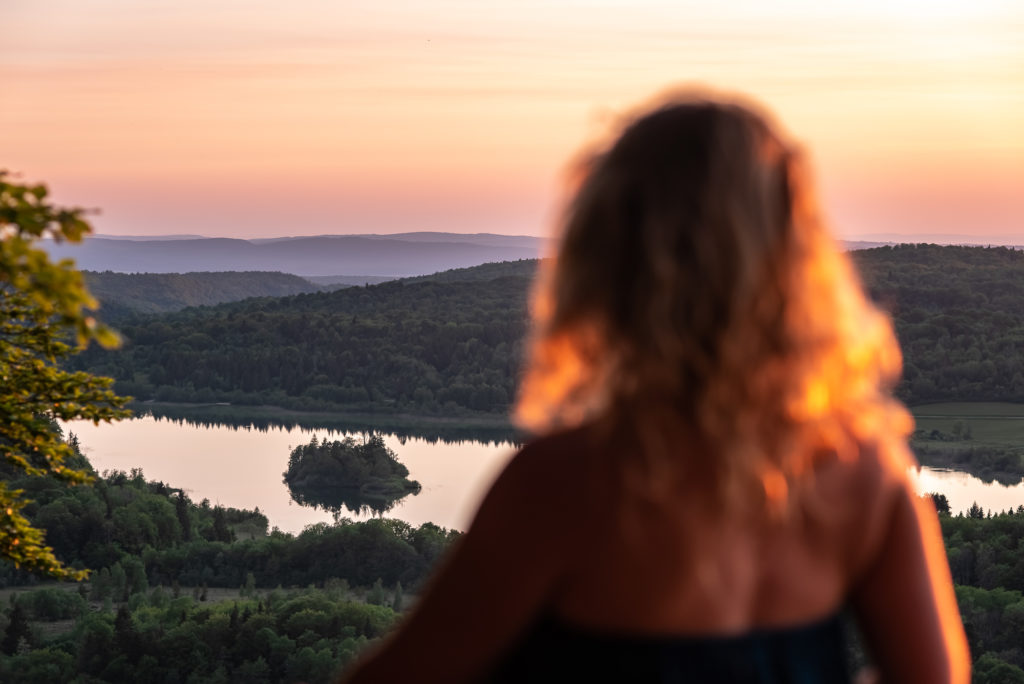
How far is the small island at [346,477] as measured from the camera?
60.2m

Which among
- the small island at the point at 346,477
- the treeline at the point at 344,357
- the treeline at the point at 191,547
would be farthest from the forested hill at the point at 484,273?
the treeline at the point at 191,547

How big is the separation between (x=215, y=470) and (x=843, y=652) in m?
65.8

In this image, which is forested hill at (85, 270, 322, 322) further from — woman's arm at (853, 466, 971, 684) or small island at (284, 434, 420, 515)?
woman's arm at (853, 466, 971, 684)

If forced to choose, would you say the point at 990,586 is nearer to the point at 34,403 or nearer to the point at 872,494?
the point at 34,403

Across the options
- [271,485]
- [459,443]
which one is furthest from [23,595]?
[459,443]

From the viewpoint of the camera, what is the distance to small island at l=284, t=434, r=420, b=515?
60.2 m

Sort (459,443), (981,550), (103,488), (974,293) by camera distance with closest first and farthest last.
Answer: (981,550) < (103,488) < (459,443) < (974,293)

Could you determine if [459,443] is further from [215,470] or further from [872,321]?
[872,321]

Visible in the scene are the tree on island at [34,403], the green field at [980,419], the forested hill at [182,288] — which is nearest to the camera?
the tree on island at [34,403]

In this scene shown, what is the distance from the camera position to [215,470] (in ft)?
214

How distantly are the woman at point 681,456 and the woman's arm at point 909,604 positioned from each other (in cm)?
1

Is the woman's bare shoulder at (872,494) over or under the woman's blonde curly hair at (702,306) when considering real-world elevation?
under

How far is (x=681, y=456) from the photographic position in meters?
1.25

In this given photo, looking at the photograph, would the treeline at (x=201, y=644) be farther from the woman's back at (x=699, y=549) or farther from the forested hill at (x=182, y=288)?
the forested hill at (x=182, y=288)
